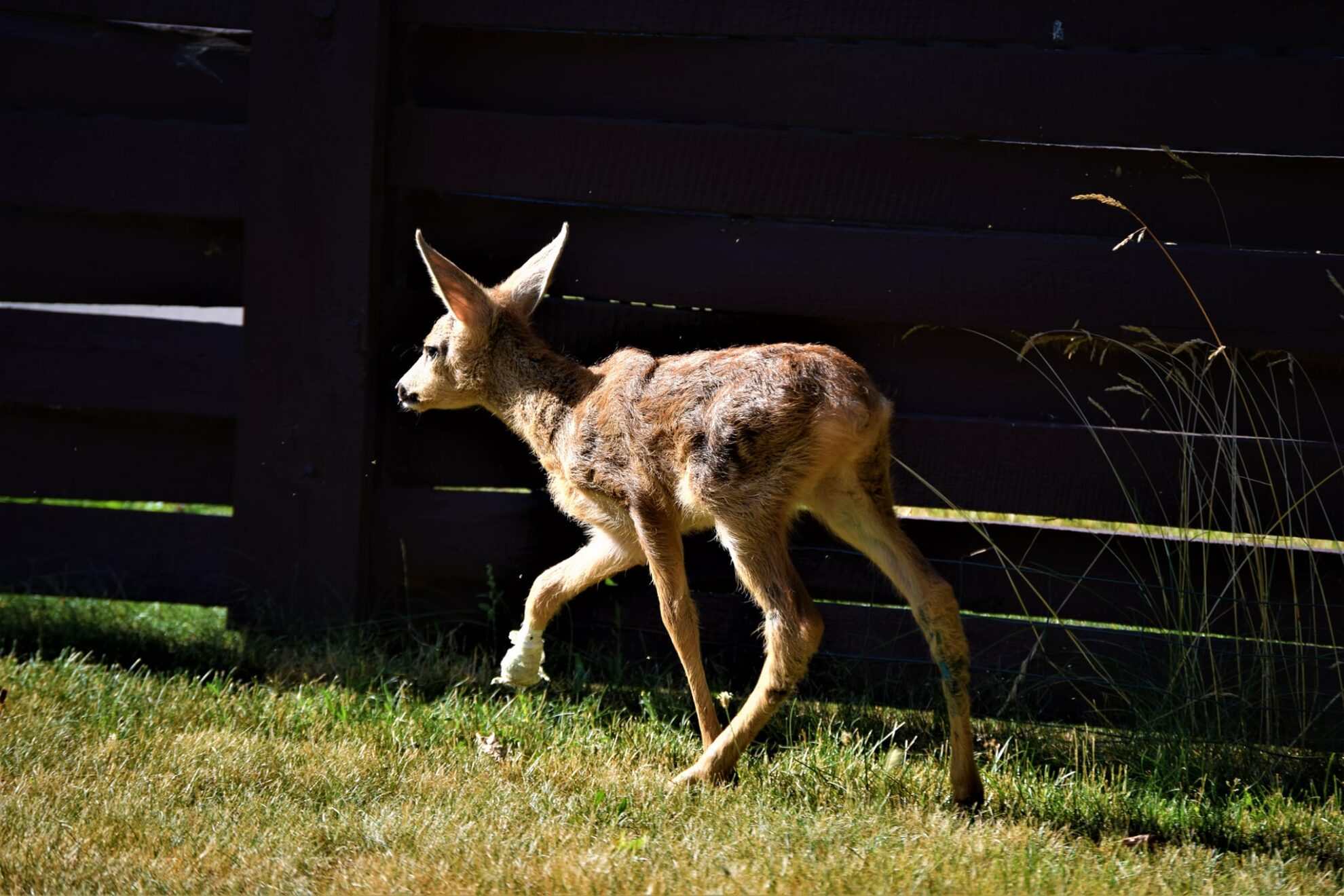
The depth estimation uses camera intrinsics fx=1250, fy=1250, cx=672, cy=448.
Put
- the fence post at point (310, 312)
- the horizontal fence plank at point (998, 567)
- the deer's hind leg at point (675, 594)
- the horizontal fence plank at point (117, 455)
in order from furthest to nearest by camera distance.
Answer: the horizontal fence plank at point (117, 455) → the fence post at point (310, 312) → the horizontal fence plank at point (998, 567) → the deer's hind leg at point (675, 594)

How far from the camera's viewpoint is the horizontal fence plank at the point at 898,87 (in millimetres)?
5117

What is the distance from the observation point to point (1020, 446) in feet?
17.7

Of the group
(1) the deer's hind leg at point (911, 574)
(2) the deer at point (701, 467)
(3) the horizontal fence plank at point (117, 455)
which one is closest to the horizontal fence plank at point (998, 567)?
(1) the deer's hind leg at point (911, 574)

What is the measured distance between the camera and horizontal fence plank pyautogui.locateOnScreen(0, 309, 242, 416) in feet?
19.2

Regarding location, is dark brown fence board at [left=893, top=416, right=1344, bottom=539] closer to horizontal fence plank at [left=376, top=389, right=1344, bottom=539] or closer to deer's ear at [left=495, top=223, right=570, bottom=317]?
horizontal fence plank at [left=376, top=389, right=1344, bottom=539]

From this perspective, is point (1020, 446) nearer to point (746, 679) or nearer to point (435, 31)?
point (746, 679)

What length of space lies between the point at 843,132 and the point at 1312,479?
8.06 feet

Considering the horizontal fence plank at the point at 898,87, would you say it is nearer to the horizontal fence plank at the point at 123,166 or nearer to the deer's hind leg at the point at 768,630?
the horizontal fence plank at the point at 123,166

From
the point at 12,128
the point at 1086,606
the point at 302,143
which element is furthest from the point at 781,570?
the point at 12,128

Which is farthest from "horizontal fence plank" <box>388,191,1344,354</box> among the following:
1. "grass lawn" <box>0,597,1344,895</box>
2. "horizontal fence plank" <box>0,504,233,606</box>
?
"horizontal fence plank" <box>0,504,233,606</box>

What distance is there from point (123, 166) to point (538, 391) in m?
2.28

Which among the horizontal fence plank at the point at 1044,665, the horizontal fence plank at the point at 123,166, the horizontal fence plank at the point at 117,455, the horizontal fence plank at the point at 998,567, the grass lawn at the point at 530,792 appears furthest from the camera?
the horizontal fence plank at the point at 117,455

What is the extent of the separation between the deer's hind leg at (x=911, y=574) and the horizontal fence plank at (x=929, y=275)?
989 millimetres

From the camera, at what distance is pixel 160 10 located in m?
5.64
